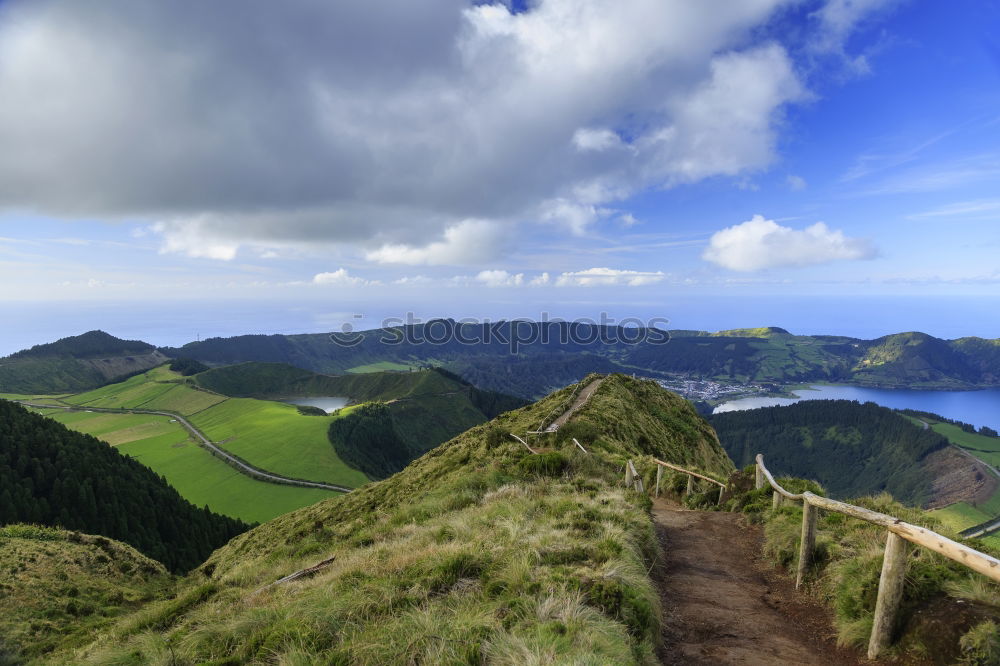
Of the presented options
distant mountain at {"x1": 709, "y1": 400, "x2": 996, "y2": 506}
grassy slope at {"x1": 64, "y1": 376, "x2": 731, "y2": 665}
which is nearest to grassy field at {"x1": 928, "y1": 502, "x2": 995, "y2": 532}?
distant mountain at {"x1": 709, "y1": 400, "x2": 996, "y2": 506}

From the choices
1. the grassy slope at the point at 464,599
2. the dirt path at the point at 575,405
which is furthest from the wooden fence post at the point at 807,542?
the dirt path at the point at 575,405

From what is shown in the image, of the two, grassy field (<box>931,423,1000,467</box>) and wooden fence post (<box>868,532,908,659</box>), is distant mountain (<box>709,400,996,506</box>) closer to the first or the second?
grassy field (<box>931,423,1000,467</box>)

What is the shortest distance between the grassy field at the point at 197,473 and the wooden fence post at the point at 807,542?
329ft

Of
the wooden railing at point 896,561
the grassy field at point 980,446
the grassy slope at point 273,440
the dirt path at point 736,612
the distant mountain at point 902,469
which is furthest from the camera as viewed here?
the grassy field at point 980,446

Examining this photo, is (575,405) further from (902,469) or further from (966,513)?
(902,469)

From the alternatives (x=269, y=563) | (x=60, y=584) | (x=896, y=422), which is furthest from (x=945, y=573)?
(x=896, y=422)

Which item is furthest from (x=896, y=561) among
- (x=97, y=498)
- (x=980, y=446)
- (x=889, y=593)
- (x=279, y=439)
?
(x=980, y=446)

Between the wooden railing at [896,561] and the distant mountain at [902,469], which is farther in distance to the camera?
the distant mountain at [902,469]

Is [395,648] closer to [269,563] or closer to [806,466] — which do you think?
[269,563]

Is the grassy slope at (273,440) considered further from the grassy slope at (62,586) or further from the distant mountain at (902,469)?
the distant mountain at (902,469)

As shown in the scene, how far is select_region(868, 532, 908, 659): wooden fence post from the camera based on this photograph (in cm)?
607

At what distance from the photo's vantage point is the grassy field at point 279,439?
113812 mm

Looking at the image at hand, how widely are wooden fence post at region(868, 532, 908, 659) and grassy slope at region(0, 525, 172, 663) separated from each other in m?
20.1

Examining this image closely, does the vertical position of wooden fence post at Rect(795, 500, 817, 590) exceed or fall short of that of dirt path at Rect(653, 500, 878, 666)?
it exceeds it
